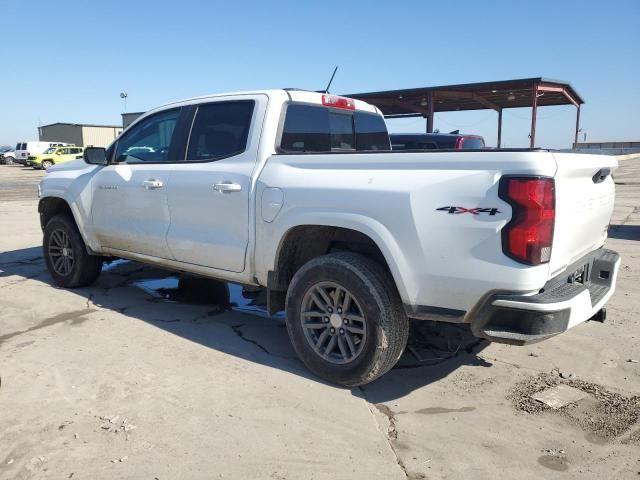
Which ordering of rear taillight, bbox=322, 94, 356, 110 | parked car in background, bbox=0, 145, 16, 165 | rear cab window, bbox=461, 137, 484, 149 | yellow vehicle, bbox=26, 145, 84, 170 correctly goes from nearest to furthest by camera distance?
rear taillight, bbox=322, 94, 356, 110 → rear cab window, bbox=461, 137, 484, 149 → yellow vehicle, bbox=26, 145, 84, 170 → parked car in background, bbox=0, 145, 16, 165

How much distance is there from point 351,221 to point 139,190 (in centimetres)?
239

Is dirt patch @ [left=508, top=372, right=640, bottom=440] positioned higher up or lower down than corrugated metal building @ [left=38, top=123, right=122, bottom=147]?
lower down

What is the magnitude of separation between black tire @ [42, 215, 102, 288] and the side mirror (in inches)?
34.2

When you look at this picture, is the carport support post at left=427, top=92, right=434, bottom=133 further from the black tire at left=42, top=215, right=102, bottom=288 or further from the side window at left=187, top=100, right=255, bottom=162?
the side window at left=187, top=100, right=255, bottom=162

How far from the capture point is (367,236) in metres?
3.31

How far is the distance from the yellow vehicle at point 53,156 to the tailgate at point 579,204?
3943 centimetres

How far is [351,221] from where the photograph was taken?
3.25 m

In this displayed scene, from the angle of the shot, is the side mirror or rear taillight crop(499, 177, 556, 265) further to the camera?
the side mirror

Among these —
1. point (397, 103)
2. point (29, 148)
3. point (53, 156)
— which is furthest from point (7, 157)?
point (397, 103)

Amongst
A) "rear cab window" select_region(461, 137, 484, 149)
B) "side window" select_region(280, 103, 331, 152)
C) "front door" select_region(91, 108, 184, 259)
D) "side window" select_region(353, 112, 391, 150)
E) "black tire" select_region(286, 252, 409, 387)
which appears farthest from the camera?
"rear cab window" select_region(461, 137, 484, 149)

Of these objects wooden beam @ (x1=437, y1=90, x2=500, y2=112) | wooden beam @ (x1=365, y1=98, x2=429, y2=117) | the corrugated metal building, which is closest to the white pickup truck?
wooden beam @ (x1=437, y1=90, x2=500, y2=112)

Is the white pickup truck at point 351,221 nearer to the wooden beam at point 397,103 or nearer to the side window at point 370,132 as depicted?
the side window at point 370,132

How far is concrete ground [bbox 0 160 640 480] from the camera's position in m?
2.67

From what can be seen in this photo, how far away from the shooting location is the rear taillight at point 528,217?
2654 mm
